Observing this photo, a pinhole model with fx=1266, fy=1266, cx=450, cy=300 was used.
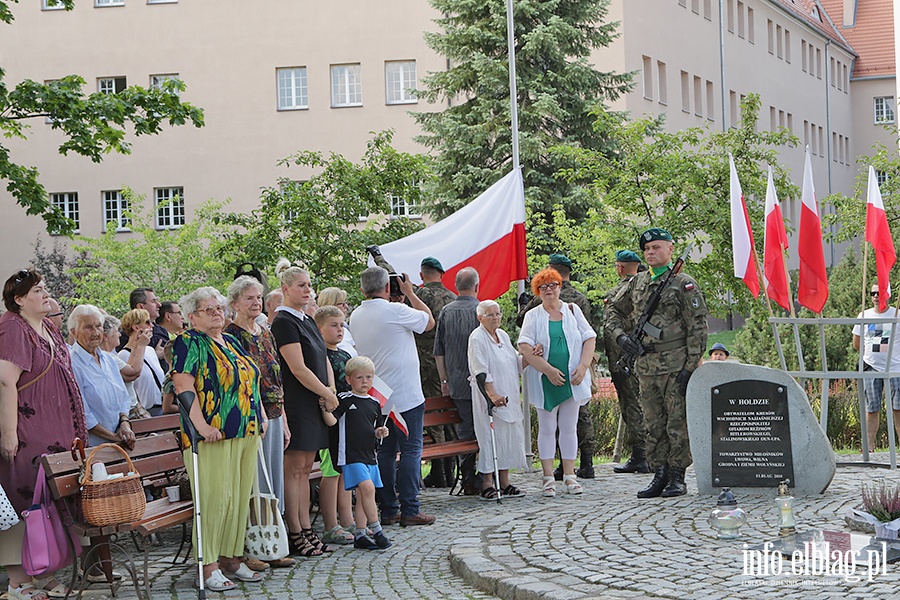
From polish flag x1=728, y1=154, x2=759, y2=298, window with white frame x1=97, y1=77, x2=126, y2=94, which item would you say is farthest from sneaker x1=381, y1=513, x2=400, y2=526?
window with white frame x1=97, y1=77, x2=126, y2=94

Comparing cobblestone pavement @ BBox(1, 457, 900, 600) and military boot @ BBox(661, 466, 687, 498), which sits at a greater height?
military boot @ BBox(661, 466, 687, 498)

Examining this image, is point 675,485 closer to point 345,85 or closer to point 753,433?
point 753,433

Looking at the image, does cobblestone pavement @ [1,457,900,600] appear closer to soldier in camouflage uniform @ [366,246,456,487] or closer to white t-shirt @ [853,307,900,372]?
soldier in camouflage uniform @ [366,246,456,487]

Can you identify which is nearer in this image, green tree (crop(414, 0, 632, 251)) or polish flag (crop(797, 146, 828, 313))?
polish flag (crop(797, 146, 828, 313))

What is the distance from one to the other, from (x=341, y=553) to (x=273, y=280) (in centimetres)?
1815

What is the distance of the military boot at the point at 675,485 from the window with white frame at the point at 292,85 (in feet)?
113

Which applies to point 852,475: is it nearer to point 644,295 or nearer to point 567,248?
point 644,295

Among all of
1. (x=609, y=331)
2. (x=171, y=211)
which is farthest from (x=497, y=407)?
(x=171, y=211)

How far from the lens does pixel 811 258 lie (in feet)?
40.5

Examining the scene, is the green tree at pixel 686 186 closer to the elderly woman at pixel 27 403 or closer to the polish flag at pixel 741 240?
the polish flag at pixel 741 240

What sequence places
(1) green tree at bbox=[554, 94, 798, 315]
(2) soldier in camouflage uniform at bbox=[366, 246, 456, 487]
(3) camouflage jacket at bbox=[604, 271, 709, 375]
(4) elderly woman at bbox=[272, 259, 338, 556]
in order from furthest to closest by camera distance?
1. (1) green tree at bbox=[554, 94, 798, 315]
2. (2) soldier in camouflage uniform at bbox=[366, 246, 456, 487]
3. (3) camouflage jacket at bbox=[604, 271, 709, 375]
4. (4) elderly woman at bbox=[272, 259, 338, 556]

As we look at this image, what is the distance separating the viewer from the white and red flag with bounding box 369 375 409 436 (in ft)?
32.1

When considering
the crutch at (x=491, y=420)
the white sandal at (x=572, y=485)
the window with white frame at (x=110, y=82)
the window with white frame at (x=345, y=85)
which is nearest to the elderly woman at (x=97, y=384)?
the crutch at (x=491, y=420)

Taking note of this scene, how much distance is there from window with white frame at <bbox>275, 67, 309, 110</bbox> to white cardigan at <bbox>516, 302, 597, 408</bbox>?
33047 millimetres
